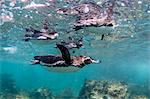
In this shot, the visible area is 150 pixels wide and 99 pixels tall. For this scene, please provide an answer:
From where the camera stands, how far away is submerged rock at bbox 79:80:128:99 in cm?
1952

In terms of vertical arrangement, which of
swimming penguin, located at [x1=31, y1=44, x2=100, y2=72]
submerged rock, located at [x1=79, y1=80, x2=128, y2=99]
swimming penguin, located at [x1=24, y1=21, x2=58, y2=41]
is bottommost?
submerged rock, located at [x1=79, y1=80, x2=128, y2=99]

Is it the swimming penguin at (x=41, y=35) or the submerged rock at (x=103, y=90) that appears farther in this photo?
the submerged rock at (x=103, y=90)

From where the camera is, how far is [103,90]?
800 inches

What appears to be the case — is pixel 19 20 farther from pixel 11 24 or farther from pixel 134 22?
pixel 134 22

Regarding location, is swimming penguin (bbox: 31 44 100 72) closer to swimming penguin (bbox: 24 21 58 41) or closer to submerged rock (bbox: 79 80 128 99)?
swimming penguin (bbox: 24 21 58 41)

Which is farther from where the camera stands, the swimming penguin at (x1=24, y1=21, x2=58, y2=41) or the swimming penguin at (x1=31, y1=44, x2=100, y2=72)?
the swimming penguin at (x1=24, y1=21, x2=58, y2=41)

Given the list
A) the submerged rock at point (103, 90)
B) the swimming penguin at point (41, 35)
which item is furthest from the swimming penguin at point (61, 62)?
the submerged rock at point (103, 90)

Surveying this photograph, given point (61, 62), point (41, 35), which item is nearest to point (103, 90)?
point (41, 35)

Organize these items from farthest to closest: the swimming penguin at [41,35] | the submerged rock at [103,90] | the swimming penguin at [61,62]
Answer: the submerged rock at [103,90], the swimming penguin at [41,35], the swimming penguin at [61,62]

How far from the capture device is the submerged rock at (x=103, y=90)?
64.0 ft

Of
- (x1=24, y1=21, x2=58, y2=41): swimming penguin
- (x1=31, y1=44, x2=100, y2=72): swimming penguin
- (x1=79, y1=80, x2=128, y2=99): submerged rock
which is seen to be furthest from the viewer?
(x1=79, y1=80, x2=128, y2=99): submerged rock

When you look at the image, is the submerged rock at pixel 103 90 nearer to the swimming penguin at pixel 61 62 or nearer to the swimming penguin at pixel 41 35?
the swimming penguin at pixel 41 35

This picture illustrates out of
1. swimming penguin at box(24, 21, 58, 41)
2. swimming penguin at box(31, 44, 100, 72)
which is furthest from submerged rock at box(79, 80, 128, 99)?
swimming penguin at box(31, 44, 100, 72)

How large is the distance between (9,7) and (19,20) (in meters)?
3.48
